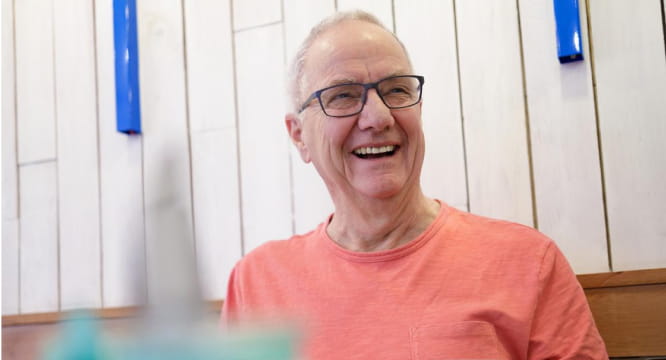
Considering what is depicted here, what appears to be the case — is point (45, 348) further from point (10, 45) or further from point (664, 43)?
point (10, 45)

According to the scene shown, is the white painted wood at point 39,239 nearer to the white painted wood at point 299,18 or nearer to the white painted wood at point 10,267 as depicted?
the white painted wood at point 10,267

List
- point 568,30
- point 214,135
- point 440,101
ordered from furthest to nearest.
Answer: point 214,135 → point 440,101 → point 568,30

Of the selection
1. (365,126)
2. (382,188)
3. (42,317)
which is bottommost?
(42,317)

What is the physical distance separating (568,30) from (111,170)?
1135 mm

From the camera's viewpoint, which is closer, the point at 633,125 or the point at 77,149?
the point at 633,125

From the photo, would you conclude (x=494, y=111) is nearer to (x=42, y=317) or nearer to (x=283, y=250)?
(x=283, y=250)

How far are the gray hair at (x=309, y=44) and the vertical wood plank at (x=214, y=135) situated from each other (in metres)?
0.34

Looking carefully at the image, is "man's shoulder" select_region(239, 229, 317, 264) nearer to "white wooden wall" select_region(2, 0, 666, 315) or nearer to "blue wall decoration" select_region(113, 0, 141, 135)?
"white wooden wall" select_region(2, 0, 666, 315)

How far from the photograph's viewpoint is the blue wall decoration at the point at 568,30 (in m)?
1.33

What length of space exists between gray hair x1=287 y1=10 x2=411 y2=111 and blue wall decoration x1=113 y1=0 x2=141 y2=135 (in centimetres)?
54

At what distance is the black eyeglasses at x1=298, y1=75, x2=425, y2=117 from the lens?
1.26 metres

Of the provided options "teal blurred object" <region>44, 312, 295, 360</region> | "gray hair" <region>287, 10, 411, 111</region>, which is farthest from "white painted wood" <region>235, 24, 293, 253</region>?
"teal blurred object" <region>44, 312, 295, 360</region>

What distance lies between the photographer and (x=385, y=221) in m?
1.28

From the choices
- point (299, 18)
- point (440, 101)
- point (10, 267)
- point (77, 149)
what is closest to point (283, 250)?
point (440, 101)
